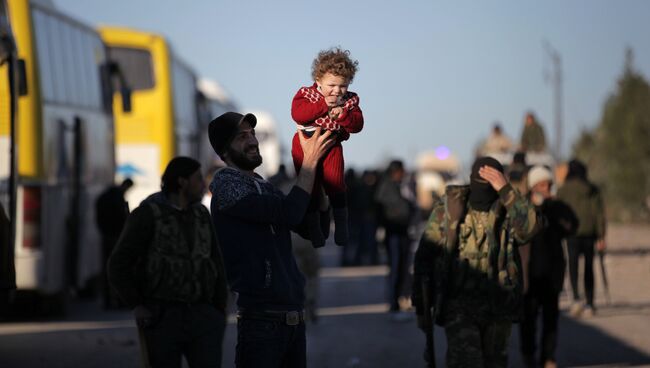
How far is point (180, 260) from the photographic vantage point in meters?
7.93

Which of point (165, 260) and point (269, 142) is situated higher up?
point (269, 142)

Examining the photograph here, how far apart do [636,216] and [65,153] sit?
33.5 meters

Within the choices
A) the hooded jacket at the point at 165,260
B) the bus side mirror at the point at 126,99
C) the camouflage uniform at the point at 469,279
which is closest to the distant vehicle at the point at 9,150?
the hooded jacket at the point at 165,260

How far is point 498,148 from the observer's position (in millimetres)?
25812

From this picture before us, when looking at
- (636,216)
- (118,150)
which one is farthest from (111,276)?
(636,216)

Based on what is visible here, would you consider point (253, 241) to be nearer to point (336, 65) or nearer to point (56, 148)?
point (336, 65)

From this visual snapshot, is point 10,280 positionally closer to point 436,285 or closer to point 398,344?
point 436,285

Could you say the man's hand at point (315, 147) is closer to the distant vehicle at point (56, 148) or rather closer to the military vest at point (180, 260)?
the military vest at point (180, 260)

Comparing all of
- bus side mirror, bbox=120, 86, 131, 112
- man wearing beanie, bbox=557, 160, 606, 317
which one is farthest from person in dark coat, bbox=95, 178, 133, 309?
man wearing beanie, bbox=557, 160, 606, 317

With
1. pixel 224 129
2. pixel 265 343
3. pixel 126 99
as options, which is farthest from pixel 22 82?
pixel 265 343

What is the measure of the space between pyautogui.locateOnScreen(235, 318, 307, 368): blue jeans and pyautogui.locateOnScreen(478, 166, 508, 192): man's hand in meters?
3.35

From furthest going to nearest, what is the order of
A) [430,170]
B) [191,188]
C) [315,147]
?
[430,170] < [191,188] < [315,147]

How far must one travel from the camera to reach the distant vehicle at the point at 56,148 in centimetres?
1641

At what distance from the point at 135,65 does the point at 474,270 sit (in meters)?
17.2
